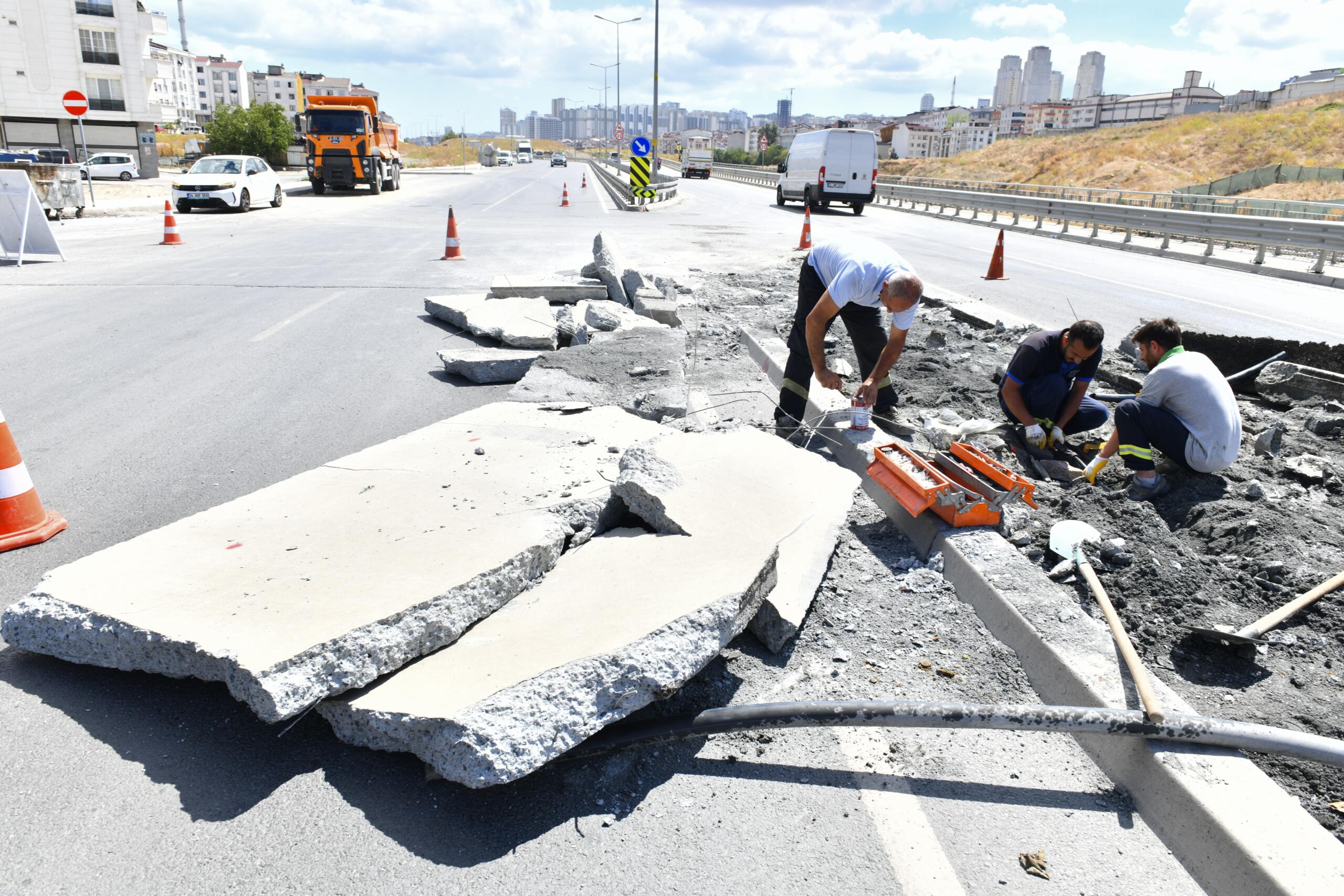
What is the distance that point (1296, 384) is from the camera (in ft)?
22.8

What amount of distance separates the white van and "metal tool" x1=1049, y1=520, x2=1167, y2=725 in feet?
82.7

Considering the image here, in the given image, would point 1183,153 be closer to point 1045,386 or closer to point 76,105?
point 76,105

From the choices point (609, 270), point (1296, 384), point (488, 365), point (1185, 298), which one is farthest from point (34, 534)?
point (1185, 298)

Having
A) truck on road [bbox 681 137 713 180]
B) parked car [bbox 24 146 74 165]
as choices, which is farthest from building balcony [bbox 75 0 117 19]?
truck on road [bbox 681 137 713 180]

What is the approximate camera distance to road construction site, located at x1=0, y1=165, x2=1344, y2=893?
237cm

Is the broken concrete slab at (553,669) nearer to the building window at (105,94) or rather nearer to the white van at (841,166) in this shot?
the white van at (841,166)

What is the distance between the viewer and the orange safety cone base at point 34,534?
3.94 metres

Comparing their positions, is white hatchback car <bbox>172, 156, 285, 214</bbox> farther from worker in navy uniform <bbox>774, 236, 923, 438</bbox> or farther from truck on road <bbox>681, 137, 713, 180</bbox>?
truck on road <bbox>681, 137, 713, 180</bbox>

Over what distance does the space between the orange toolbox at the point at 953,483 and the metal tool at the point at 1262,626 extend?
1002mm

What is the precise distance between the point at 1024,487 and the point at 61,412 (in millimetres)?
6320

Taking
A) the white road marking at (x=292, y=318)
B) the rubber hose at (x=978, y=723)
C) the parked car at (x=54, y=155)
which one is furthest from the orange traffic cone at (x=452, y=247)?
the parked car at (x=54, y=155)

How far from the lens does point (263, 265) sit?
13.7 metres

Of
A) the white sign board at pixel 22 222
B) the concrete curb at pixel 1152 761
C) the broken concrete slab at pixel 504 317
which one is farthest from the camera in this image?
the white sign board at pixel 22 222

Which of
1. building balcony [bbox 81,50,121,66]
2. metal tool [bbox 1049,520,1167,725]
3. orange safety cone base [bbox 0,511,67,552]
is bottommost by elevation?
orange safety cone base [bbox 0,511,67,552]
